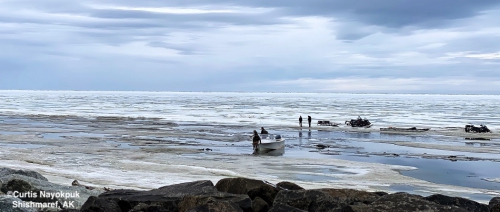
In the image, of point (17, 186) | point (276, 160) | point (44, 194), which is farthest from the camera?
point (276, 160)

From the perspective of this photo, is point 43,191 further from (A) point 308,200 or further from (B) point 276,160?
(B) point 276,160

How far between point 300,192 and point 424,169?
19321mm

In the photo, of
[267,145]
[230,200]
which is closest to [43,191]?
[230,200]

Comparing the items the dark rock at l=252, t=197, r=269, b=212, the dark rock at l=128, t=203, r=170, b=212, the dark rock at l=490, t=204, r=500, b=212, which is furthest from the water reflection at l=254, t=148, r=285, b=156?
the dark rock at l=128, t=203, r=170, b=212

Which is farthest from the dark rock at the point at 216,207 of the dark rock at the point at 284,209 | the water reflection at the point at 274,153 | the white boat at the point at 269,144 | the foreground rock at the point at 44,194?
the white boat at the point at 269,144

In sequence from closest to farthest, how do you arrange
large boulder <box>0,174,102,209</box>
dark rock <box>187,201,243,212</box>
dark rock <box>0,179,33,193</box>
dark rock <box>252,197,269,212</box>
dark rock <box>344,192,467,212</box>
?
dark rock <box>187,201,243,212</box> < dark rock <box>344,192,467,212</box> < dark rock <box>252,197,269,212</box> < large boulder <box>0,174,102,209</box> < dark rock <box>0,179,33,193</box>

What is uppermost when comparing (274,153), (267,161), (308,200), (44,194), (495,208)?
(308,200)

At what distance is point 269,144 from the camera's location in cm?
3434

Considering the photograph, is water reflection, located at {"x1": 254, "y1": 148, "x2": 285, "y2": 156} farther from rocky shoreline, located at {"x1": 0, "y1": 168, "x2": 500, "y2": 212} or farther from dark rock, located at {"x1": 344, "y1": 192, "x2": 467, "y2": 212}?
dark rock, located at {"x1": 344, "y1": 192, "x2": 467, "y2": 212}

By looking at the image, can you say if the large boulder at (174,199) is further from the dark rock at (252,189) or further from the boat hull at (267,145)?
the boat hull at (267,145)

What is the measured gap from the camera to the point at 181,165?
26703 millimetres

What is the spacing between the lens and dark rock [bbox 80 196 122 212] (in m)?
9.52

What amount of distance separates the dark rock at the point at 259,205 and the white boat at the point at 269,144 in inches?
936

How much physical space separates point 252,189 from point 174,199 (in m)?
1.63
